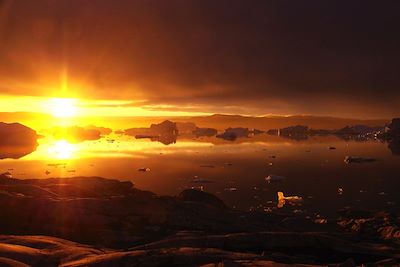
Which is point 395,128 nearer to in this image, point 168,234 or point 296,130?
point 296,130

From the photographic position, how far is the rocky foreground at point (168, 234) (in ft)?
34.9

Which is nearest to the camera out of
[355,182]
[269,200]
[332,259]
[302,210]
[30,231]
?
[332,259]

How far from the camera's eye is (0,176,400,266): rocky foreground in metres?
10.6

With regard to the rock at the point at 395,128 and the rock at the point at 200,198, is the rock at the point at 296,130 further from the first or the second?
the rock at the point at 200,198

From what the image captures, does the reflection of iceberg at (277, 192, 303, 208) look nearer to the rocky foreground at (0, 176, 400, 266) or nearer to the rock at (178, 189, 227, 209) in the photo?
the rocky foreground at (0, 176, 400, 266)

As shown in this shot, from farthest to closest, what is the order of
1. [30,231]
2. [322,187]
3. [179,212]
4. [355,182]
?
[355,182] → [322,187] → [179,212] → [30,231]

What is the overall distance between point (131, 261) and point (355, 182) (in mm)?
32626

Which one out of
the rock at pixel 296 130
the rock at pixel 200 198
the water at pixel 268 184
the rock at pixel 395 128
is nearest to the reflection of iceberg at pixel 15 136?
the water at pixel 268 184

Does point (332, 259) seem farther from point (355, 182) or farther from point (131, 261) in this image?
point (355, 182)

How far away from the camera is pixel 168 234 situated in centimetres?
1545

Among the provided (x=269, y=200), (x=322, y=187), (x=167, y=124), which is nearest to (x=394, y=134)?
(x=167, y=124)

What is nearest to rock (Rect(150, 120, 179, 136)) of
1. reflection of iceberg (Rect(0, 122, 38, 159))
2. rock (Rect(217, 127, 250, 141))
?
rock (Rect(217, 127, 250, 141))

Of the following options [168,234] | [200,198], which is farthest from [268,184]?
[168,234]

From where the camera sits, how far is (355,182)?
128 feet
